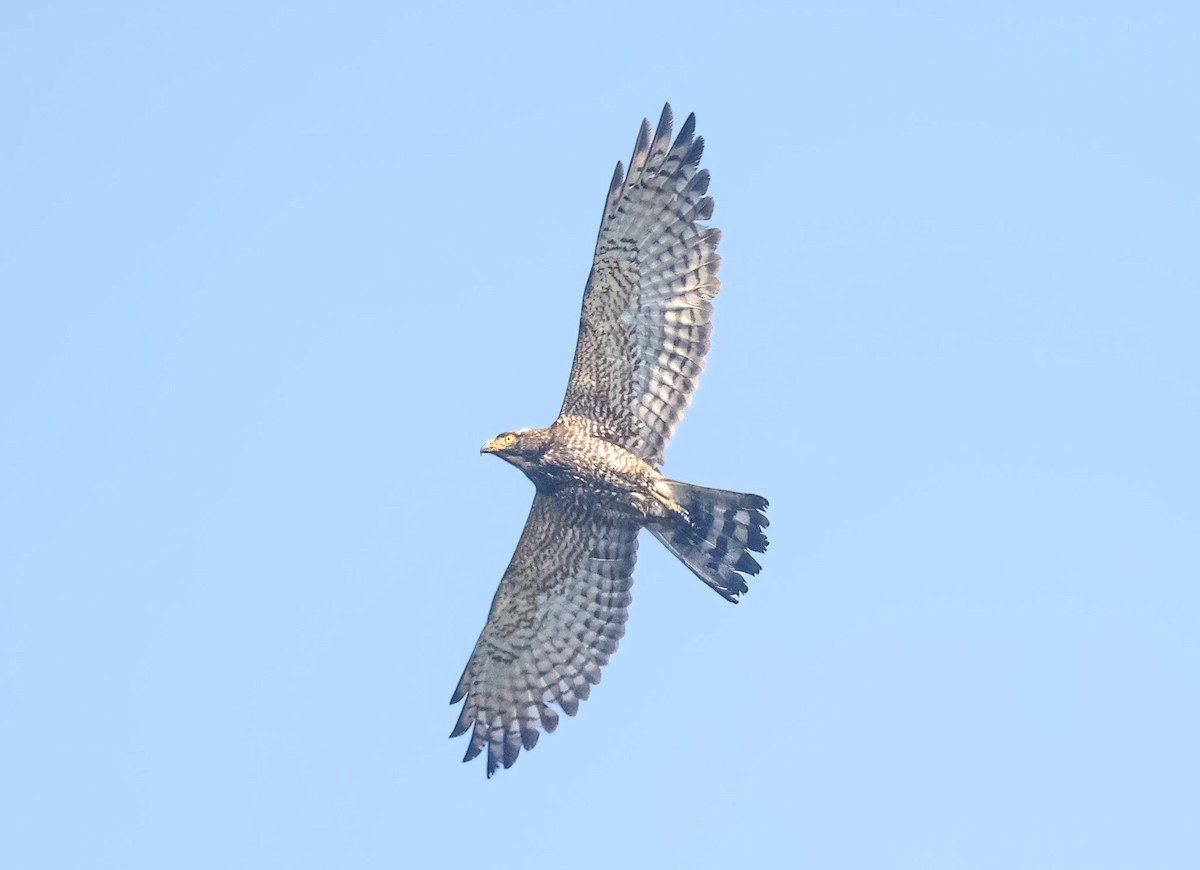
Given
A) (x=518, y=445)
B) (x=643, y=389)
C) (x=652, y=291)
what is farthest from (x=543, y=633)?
(x=652, y=291)

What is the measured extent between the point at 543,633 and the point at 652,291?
11.2ft

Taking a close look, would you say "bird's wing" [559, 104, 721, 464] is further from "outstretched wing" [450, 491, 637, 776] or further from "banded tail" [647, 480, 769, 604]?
"outstretched wing" [450, 491, 637, 776]

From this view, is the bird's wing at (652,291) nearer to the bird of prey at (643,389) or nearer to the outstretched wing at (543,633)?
the bird of prey at (643,389)

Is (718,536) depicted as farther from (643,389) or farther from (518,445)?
(518,445)

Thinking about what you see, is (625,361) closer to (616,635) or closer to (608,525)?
(608,525)

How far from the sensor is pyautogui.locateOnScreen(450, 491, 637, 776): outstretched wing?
17.5 meters

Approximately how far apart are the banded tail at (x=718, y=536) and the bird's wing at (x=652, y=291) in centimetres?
58

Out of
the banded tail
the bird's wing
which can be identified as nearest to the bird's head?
the bird's wing

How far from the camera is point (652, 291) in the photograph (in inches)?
652

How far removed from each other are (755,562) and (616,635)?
1870mm

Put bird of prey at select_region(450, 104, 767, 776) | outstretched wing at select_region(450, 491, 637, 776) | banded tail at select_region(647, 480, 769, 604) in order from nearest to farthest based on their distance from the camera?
banded tail at select_region(647, 480, 769, 604)
bird of prey at select_region(450, 104, 767, 776)
outstretched wing at select_region(450, 491, 637, 776)

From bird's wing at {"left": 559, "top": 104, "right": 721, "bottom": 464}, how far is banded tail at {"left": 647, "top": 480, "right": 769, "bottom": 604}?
578 millimetres

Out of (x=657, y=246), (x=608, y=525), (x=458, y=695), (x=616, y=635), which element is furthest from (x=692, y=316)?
(x=458, y=695)

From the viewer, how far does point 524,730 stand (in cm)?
1770
